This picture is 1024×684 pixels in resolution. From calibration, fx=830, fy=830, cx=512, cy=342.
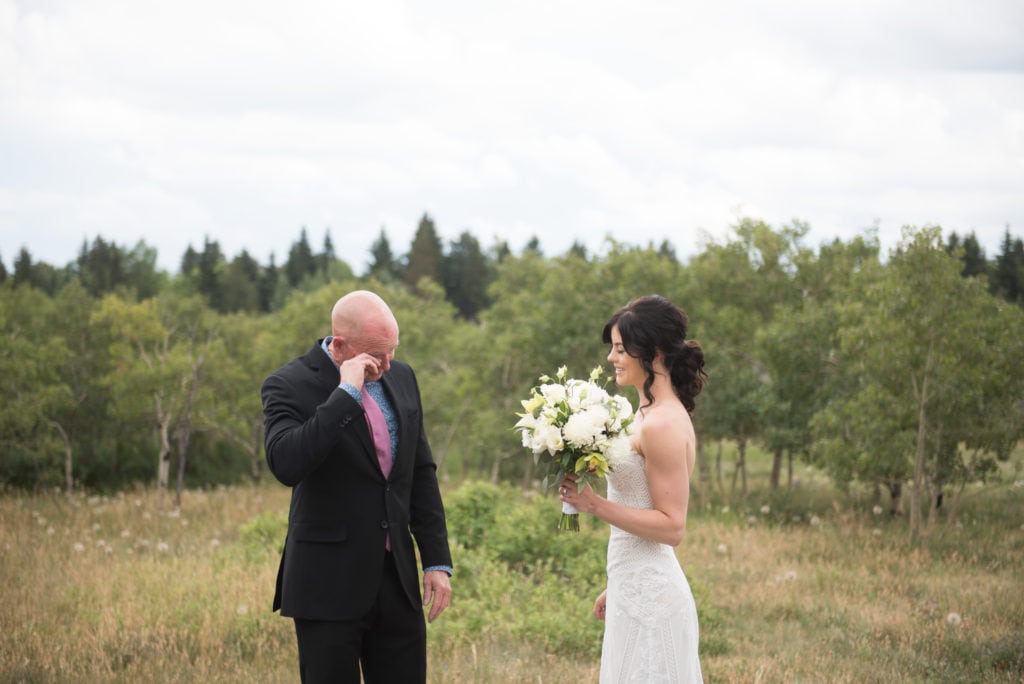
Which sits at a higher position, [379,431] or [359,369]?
[359,369]

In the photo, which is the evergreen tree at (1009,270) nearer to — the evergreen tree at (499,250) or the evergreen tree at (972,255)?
the evergreen tree at (972,255)

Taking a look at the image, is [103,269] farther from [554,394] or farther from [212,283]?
[554,394]

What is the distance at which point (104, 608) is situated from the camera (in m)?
8.38

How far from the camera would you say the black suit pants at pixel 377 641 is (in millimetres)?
3938

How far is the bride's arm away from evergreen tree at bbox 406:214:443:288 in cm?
7745

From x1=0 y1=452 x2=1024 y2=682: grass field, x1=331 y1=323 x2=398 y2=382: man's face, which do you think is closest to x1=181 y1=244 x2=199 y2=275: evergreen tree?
x1=0 y1=452 x2=1024 y2=682: grass field

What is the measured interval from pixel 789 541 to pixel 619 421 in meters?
11.7

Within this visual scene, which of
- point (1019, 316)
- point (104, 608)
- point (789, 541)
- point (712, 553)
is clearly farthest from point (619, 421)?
point (1019, 316)

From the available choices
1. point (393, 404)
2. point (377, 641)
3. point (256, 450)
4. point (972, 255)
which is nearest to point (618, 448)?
point (393, 404)

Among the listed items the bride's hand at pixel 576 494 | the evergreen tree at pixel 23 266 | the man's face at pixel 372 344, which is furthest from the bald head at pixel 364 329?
the evergreen tree at pixel 23 266

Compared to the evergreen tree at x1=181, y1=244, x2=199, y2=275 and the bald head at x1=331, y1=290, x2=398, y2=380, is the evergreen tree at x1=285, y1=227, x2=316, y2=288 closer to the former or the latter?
the evergreen tree at x1=181, y1=244, x2=199, y2=275

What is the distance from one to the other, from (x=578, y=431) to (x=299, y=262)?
84.0m

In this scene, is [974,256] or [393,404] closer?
[393,404]

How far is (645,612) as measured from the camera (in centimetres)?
411
